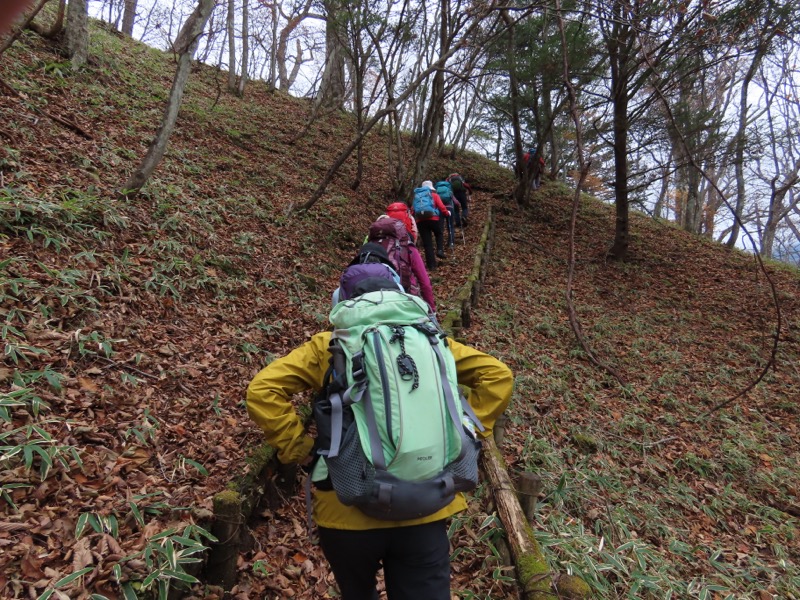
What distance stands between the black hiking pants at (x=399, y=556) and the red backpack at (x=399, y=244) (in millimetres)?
3787

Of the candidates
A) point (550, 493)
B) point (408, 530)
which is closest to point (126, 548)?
point (408, 530)

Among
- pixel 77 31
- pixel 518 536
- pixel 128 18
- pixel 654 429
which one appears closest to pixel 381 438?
pixel 518 536

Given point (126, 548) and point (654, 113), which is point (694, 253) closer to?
point (654, 113)

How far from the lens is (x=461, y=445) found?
193 centimetres

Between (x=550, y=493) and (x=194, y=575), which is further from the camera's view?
(x=550, y=493)

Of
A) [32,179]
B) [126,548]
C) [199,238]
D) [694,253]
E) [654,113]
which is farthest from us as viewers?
[694,253]

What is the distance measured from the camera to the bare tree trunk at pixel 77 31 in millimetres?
9281

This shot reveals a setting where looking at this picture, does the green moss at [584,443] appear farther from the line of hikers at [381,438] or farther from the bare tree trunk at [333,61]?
the bare tree trunk at [333,61]

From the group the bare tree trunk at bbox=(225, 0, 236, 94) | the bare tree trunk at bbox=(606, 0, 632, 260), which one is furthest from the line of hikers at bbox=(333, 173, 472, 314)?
the bare tree trunk at bbox=(225, 0, 236, 94)

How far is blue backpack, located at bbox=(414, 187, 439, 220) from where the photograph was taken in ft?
29.7

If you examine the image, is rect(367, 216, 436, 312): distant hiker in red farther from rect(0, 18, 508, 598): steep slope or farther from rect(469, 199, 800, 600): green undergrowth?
rect(469, 199, 800, 600): green undergrowth

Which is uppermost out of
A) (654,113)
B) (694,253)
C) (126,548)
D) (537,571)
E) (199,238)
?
(654,113)

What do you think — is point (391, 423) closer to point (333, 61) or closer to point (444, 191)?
point (444, 191)

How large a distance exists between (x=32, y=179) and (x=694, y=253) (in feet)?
54.0
